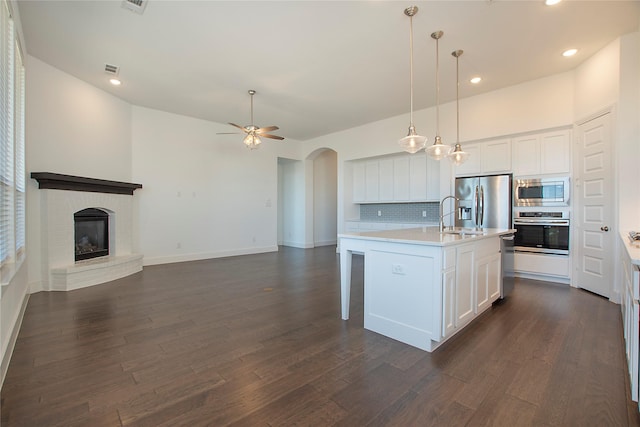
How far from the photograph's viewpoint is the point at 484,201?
16.4 ft

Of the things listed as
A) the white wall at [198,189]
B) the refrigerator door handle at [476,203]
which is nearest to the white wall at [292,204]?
the white wall at [198,189]

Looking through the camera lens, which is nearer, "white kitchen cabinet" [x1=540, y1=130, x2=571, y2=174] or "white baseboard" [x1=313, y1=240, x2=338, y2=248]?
"white kitchen cabinet" [x1=540, y1=130, x2=571, y2=174]

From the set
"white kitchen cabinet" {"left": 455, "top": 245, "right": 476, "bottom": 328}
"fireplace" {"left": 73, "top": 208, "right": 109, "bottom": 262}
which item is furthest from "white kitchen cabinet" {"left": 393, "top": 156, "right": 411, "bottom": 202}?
"fireplace" {"left": 73, "top": 208, "right": 109, "bottom": 262}

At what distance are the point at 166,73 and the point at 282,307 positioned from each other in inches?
148

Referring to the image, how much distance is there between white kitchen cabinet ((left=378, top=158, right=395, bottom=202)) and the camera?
22.9 ft

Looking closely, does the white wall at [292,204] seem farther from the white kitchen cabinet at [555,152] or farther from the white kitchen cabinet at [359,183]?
the white kitchen cabinet at [555,152]

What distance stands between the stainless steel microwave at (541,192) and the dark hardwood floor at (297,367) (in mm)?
1591

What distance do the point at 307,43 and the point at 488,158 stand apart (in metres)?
3.63

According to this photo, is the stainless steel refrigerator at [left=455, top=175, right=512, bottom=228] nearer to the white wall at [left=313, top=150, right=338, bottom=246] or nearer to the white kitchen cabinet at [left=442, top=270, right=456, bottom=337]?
the white kitchen cabinet at [left=442, top=270, right=456, bottom=337]


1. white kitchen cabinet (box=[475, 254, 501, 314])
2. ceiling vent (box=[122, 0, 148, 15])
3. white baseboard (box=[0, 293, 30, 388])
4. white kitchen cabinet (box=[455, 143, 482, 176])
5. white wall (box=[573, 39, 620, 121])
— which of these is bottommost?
white baseboard (box=[0, 293, 30, 388])

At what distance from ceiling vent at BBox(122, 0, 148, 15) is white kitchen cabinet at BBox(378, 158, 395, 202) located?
541 cm

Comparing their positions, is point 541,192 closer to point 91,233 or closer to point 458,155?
point 458,155

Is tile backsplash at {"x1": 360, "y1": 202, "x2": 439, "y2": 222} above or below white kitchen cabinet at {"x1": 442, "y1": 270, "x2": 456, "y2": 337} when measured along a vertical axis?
above

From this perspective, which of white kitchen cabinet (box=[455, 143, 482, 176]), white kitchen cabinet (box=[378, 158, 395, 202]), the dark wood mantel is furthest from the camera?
white kitchen cabinet (box=[378, 158, 395, 202])
